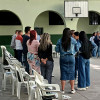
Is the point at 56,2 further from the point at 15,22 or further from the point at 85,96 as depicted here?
the point at 85,96

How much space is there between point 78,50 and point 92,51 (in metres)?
0.87

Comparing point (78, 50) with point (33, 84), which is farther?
point (78, 50)

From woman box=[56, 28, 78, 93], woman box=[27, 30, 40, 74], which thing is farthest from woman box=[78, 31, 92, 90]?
woman box=[27, 30, 40, 74]

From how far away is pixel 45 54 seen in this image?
9.37 m

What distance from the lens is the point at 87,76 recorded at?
34.1ft

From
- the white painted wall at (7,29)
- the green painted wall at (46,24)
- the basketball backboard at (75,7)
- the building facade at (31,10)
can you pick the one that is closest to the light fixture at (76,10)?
the basketball backboard at (75,7)

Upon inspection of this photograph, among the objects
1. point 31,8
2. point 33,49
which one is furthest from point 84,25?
point 33,49

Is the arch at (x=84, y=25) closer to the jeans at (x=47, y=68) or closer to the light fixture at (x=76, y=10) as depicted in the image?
the light fixture at (x=76, y=10)

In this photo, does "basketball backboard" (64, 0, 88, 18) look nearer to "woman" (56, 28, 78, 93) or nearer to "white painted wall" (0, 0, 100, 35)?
"white painted wall" (0, 0, 100, 35)

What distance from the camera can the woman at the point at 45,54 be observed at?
30.3 ft

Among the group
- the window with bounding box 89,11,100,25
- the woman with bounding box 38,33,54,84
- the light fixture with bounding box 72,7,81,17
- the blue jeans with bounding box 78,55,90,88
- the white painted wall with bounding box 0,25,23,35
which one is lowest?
the blue jeans with bounding box 78,55,90,88

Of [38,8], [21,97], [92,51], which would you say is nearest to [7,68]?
[21,97]

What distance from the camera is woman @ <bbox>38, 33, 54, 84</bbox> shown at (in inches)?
364

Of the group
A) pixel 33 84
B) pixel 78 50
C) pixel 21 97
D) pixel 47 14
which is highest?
pixel 47 14
